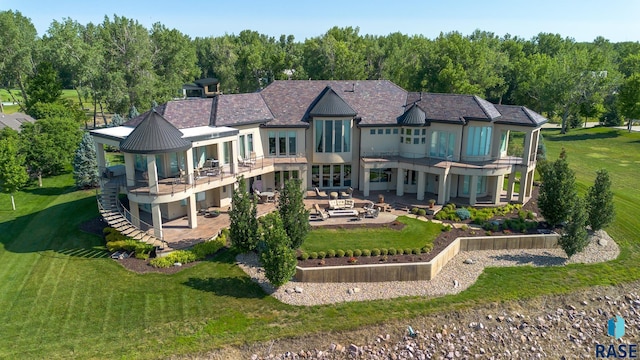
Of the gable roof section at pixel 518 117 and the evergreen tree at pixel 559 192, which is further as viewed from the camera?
the gable roof section at pixel 518 117

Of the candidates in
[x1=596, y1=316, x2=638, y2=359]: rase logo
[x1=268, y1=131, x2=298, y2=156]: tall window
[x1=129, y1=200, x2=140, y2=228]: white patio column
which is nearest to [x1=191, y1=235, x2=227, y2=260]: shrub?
[x1=129, y1=200, x2=140, y2=228]: white patio column

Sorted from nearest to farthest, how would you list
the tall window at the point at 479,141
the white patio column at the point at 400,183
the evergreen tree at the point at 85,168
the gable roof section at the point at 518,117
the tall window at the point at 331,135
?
the gable roof section at the point at 518,117
the tall window at the point at 479,141
the tall window at the point at 331,135
the white patio column at the point at 400,183
the evergreen tree at the point at 85,168

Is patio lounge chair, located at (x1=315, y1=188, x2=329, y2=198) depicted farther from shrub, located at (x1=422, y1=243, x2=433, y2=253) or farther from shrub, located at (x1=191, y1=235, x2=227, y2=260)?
shrub, located at (x1=422, y1=243, x2=433, y2=253)

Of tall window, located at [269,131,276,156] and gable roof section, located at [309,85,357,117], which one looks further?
tall window, located at [269,131,276,156]

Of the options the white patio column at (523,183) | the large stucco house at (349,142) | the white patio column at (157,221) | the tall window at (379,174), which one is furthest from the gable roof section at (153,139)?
the white patio column at (523,183)

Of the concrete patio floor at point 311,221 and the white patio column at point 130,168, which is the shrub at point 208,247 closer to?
the concrete patio floor at point 311,221

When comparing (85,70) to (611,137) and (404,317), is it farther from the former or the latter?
(611,137)
